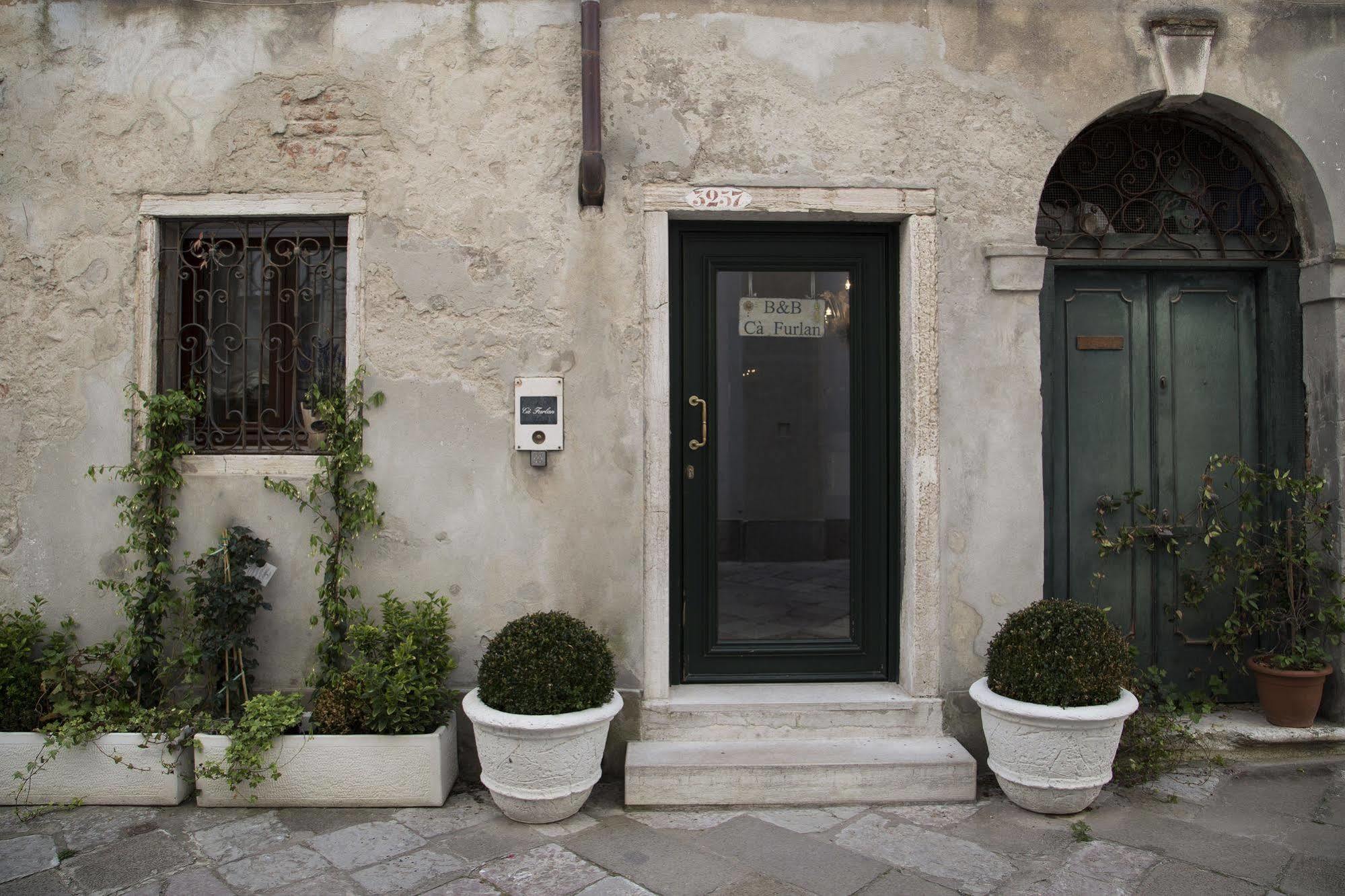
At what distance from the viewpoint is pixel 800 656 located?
4672 mm

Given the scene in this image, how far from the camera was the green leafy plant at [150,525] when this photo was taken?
14.3 ft

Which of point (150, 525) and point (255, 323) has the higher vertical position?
point (255, 323)

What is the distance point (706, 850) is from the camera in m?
3.61

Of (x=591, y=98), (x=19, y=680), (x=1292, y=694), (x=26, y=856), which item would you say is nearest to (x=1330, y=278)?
(x=1292, y=694)

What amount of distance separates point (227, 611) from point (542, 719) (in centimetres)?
164

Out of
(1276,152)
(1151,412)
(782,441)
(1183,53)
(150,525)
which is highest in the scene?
(1183,53)

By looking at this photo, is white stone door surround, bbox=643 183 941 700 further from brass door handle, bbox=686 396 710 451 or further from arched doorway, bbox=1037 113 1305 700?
arched doorway, bbox=1037 113 1305 700

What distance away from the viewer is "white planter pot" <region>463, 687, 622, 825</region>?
374 centimetres

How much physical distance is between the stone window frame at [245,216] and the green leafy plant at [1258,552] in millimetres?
3928

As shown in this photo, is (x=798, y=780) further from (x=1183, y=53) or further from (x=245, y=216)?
(x=1183, y=53)

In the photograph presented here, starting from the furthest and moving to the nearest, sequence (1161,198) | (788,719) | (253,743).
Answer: (1161,198) < (788,719) < (253,743)

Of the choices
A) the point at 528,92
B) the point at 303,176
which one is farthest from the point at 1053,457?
the point at 303,176

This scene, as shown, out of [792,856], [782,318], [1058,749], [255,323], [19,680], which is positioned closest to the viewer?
[792,856]

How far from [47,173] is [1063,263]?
5077 millimetres
